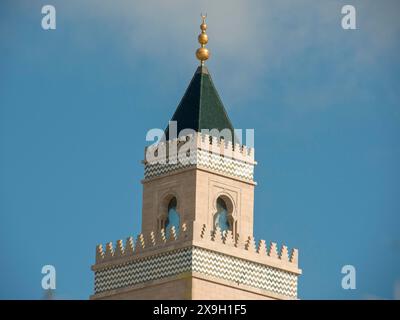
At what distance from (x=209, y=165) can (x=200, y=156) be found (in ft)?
1.43

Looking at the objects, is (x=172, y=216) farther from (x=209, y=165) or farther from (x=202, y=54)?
(x=202, y=54)

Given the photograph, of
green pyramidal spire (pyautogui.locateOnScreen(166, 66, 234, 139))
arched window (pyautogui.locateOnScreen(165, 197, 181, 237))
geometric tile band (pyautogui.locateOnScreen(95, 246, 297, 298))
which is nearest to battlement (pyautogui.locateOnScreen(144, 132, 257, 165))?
green pyramidal spire (pyautogui.locateOnScreen(166, 66, 234, 139))

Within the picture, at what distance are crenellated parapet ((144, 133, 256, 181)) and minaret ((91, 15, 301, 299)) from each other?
0.03m

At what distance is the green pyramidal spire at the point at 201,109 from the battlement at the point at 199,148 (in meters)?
0.50

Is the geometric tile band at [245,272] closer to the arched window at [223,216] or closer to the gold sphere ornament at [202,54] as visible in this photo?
the arched window at [223,216]

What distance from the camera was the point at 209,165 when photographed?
97.1m

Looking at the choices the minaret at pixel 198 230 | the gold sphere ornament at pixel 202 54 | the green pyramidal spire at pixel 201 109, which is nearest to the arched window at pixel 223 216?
the minaret at pixel 198 230

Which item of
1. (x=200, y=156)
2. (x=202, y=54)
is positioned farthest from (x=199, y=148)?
(x=202, y=54)

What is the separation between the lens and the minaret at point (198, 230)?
95562mm

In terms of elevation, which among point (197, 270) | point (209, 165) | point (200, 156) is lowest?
point (197, 270)
